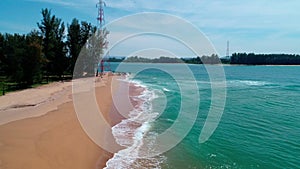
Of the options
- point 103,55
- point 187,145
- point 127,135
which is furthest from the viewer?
point 103,55

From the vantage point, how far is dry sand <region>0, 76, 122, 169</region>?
29.8ft

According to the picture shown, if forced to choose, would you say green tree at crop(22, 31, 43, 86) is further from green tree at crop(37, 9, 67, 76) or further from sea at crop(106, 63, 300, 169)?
sea at crop(106, 63, 300, 169)

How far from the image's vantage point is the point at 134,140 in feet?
40.9

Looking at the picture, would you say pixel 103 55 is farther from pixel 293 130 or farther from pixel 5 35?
pixel 293 130

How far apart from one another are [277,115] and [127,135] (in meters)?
11.3

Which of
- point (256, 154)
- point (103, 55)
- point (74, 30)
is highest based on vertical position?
point (74, 30)

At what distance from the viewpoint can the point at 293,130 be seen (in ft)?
47.7

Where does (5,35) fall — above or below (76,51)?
above

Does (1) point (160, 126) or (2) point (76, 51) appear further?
(2) point (76, 51)

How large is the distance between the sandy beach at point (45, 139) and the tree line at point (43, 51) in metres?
10.9

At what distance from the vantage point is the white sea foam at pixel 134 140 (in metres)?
9.60

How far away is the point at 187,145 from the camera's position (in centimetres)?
1198

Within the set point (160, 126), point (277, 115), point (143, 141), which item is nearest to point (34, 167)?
point (143, 141)

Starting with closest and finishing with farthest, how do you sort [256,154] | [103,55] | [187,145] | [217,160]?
[217,160], [256,154], [187,145], [103,55]
